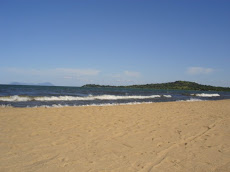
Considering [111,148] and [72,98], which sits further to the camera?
[72,98]

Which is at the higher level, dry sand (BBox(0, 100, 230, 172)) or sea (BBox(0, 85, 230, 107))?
sea (BBox(0, 85, 230, 107))

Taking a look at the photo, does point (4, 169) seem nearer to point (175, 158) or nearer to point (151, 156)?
point (151, 156)

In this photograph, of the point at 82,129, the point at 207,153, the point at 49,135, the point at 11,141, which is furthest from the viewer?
the point at 82,129

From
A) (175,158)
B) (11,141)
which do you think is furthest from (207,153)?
(11,141)

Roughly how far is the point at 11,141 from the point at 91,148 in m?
2.23

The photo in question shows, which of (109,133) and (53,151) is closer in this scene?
(53,151)

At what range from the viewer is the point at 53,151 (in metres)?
4.70

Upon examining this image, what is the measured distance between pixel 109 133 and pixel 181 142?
2236 mm

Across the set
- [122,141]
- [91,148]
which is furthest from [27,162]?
[122,141]

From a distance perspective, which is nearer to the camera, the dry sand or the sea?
the dry sand

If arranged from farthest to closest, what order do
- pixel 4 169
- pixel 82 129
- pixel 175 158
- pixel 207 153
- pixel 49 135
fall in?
pixel 82 129, pixel 49 135, pixel 207 153, pixel 175 158, pixel 4 169

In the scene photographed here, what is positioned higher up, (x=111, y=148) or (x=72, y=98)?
(x=72, y=98)

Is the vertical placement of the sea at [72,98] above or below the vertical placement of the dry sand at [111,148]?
above

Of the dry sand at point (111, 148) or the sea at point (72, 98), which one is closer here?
the dry sand at point (111, 148)
